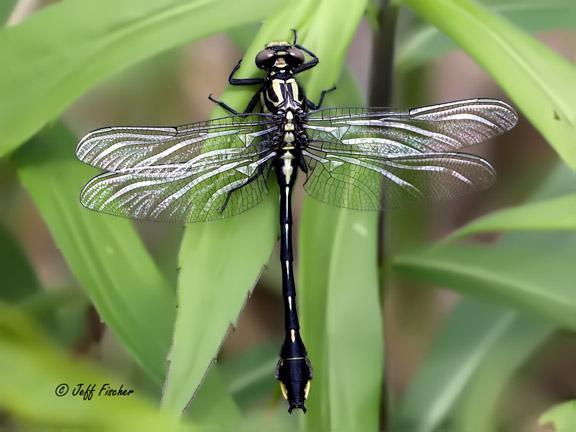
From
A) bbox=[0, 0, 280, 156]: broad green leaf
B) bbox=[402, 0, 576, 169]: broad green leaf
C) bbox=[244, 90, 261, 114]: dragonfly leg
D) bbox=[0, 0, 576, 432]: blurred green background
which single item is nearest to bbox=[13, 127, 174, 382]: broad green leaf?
bbox=[0, 0, 576, 432]: blurred green background

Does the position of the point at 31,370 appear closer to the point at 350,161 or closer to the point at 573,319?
the point at 350,161

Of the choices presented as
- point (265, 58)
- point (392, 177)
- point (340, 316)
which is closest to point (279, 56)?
point (265, 58)

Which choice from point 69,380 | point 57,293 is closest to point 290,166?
point 69,380

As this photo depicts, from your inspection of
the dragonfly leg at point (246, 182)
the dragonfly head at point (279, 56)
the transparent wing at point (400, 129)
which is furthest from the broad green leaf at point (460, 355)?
the dragonfly head at point (279, 56)

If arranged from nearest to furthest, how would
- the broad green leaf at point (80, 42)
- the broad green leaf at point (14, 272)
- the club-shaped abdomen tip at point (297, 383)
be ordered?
the broad green leaf at point (80, 42)
the club-shaped abdomen tip at point (297, 383)
the broad green leaf at point (14, 272)

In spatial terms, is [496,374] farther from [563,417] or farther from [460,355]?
[563,417]

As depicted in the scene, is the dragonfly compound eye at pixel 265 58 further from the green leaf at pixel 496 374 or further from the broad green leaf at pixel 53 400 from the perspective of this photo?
the green leaf at pixel 496 374

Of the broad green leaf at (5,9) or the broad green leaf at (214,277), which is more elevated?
the broad green leaf at (5,9)
